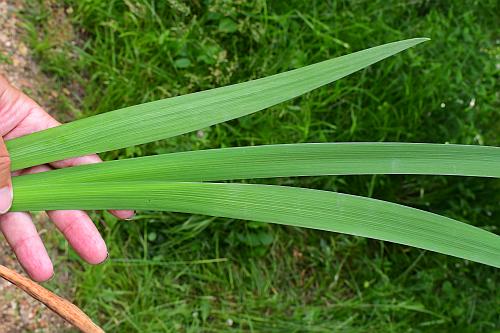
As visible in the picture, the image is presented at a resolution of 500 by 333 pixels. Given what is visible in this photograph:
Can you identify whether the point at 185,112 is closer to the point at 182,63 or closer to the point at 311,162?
the point at 311,162

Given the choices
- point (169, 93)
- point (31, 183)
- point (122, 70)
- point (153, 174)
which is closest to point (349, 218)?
point (153, 174)

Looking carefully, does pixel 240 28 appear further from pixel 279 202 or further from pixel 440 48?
pixel 279 202

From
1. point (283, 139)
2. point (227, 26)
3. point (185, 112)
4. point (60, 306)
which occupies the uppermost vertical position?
point (185, 112)

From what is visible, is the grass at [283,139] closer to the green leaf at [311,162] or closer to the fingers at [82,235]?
the fingers at [82,235]

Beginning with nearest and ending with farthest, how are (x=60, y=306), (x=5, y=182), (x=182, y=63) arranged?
1. (x=60, y=306)
2. (x=5, y=182)
3. (x=182, y=63)

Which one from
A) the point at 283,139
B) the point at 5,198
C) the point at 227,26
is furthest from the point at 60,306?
the point at 227,26
